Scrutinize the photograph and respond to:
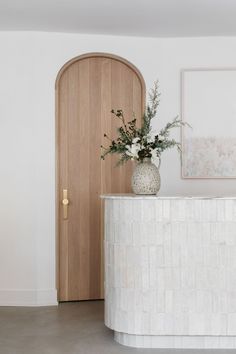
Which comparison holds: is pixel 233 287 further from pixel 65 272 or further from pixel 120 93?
pixel 120 93

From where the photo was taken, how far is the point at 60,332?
428 cm

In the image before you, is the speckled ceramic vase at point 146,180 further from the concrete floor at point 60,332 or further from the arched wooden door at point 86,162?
the arched wooden door at point 86,162

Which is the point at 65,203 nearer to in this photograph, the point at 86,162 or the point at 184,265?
the point at 86,162

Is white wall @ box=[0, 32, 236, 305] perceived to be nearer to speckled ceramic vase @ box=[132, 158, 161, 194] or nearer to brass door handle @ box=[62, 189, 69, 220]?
brass door handle @ box=[62, 189, 69, 220]

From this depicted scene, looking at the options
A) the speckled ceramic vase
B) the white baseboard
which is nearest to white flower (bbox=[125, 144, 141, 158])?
the speckled ceramic vase

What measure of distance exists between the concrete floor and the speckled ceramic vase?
1.10 m

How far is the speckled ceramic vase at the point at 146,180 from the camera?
157 inches

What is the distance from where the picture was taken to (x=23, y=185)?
525 centimetres

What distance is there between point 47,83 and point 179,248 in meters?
2.28

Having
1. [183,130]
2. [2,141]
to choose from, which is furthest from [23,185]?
[183,130]

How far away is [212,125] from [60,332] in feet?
7.99

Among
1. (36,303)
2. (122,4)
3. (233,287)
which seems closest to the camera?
(233,287)

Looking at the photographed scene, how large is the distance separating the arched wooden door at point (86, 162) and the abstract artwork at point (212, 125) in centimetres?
50

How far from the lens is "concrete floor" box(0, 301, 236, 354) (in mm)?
3834
